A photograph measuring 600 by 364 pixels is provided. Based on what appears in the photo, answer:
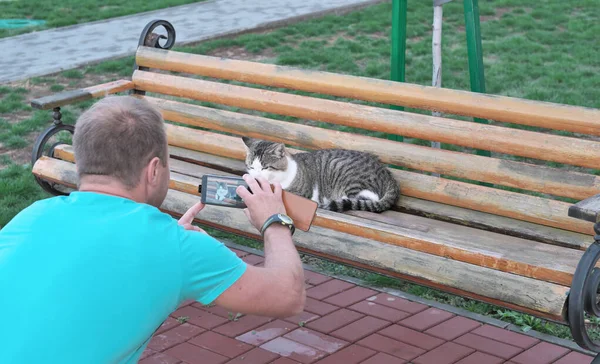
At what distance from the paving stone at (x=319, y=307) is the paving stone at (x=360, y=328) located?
0.63 ft

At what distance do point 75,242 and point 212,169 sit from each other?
2.98m

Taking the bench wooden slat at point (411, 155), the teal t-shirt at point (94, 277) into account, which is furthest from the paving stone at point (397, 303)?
the teal t-shirt at point (94, 277)

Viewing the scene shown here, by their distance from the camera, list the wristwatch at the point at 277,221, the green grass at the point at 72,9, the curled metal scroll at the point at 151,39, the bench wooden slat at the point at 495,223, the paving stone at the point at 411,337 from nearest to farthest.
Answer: the wristwatch at the point at 277,221
the bench wooden slat at the point at 495,223
the paving stone at the point at 411,337
the curled metal scroll at the point at 151,39
the green grass at the point at 72,9

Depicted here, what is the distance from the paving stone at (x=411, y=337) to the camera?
424cm

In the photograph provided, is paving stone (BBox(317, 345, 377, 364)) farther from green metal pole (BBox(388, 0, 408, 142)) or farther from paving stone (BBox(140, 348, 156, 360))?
green metal pole (BBox(388, 0, 408, 142))

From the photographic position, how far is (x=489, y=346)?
166 inches

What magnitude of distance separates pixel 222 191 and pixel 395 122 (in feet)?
6.29

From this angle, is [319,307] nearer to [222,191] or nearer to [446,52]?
[222,191]

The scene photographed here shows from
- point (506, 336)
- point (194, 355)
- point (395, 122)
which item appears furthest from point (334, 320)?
point (395, 122)

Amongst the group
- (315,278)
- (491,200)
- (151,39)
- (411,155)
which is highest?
(151,39)

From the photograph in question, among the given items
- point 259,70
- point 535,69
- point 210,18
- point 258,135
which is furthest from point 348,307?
point 210,18

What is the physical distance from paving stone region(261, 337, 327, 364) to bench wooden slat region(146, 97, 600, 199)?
3.59 ft

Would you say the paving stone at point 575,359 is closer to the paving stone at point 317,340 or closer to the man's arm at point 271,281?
the paving stone at point 317,340

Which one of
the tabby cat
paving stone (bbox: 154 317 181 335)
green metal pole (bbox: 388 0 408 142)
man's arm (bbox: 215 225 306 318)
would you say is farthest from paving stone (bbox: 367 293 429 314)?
man's arm (bbox: 215 225 306 318)
